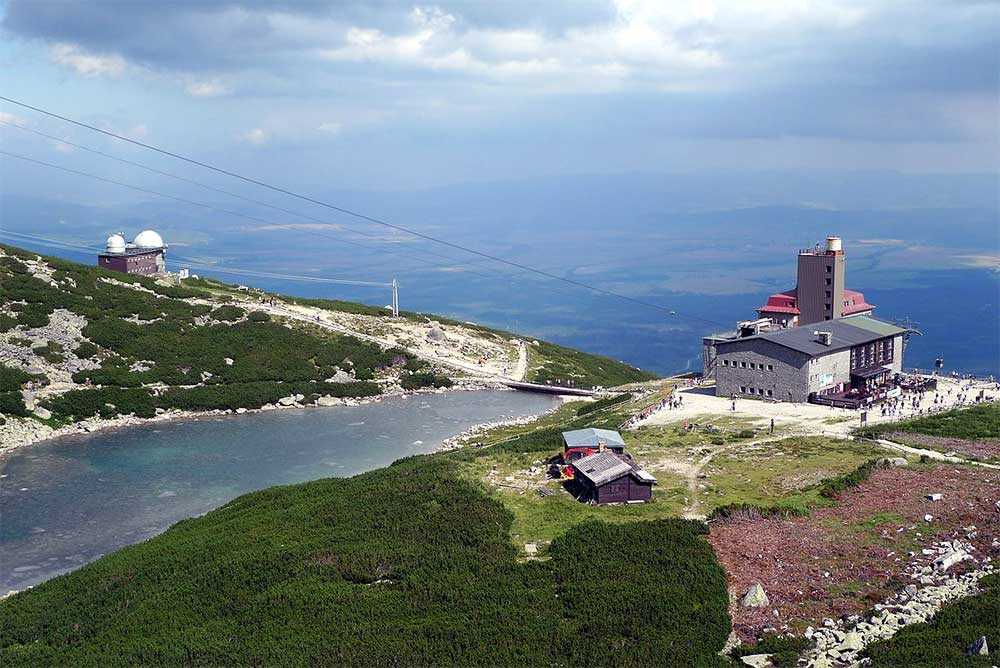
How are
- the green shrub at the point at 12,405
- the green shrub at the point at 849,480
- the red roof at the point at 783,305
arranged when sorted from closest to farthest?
1. the green shrub at the point at 849,480
2. the green shrub at the point at 12,405
3. the red roof at the point at 783,305

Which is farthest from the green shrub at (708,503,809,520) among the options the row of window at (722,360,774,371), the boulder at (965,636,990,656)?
the row of window at (722,360,774,371)

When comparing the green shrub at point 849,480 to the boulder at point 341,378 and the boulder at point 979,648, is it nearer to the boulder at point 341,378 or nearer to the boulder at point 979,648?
the boulder at point 979,648

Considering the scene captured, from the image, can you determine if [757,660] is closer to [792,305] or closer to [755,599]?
[755,599]

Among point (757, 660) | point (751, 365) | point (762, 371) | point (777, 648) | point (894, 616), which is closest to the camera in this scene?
point (757, 660)

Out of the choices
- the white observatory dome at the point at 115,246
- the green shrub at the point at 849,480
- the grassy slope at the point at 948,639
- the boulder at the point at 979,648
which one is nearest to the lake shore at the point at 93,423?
the green shrub at the point at 849,480

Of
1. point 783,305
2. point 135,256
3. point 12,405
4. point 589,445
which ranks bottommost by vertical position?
point 12,405

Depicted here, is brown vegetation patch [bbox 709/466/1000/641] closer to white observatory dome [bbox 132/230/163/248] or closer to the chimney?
the chimney

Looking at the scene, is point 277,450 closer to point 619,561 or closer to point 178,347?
point 178,347

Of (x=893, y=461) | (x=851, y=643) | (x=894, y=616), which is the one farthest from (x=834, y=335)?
(x=851, y=643)
